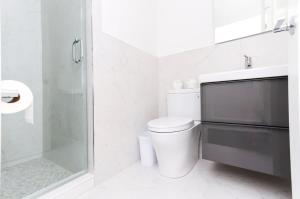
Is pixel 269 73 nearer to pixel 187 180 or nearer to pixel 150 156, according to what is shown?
pixel 187 180

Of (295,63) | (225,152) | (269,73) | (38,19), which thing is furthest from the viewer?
(38,19)

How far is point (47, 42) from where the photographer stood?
1.39 meters

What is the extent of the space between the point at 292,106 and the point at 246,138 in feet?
1.10

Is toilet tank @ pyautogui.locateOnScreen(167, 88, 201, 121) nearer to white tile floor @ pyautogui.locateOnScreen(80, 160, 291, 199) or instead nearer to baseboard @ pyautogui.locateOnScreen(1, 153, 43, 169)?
white tile floor @ pyautogui.locateOnScreen(80, 160, 291, 199)

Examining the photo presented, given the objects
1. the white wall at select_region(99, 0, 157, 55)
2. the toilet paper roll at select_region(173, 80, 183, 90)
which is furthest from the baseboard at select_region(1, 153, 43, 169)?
the toilet paper roll at select_region(173, 80, 183, 90)

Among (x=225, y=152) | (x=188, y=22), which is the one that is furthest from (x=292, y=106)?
(x=188, y=22)

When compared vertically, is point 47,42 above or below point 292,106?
above

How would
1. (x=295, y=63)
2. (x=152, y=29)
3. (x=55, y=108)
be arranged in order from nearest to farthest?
(x=295, y=63)
(x=55, y=108)
(x=152, y=29)

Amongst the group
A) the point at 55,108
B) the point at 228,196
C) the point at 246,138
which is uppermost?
the point at 55,108

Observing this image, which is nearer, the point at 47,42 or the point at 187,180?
the point at 187,180

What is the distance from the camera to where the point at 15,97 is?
0.42m

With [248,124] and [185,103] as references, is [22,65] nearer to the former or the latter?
[185,103]

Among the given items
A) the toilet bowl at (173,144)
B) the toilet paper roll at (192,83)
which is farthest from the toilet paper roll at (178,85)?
the toilet bowl at (173,144)

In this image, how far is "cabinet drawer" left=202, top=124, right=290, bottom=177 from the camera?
0.81m
